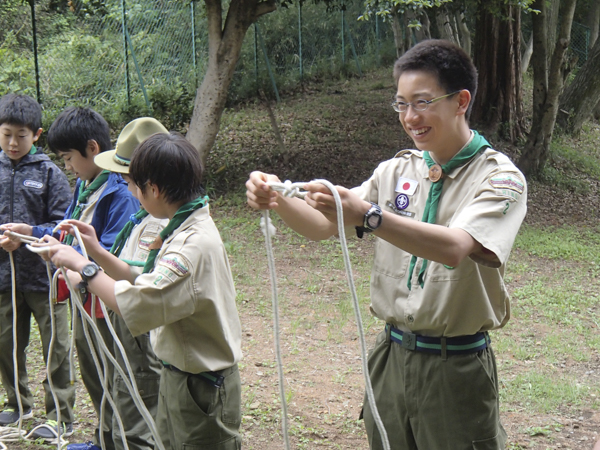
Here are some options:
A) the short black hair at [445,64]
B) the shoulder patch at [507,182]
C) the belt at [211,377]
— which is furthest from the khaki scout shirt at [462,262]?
the belt at [211,377]

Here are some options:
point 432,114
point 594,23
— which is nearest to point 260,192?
point 432,114

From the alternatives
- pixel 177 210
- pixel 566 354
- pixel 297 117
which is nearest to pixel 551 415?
pixel 566 354

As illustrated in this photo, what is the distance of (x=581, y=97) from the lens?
1155cm

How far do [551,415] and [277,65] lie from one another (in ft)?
Answer: 36.6

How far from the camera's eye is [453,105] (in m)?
2.06

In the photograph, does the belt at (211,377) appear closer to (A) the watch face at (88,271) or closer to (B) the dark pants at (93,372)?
(A) the watch face at (88,271)

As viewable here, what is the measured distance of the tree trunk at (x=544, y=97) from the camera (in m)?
9.18

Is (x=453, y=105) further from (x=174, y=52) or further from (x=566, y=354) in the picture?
(x=174, y=52)

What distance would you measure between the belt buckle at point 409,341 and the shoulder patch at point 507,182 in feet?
1.80

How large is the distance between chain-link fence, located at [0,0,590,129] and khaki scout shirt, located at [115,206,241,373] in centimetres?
637

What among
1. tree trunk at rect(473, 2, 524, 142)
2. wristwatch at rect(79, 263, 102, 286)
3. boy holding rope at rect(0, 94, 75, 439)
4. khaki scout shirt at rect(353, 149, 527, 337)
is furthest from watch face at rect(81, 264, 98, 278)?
tree trunk at rect(473, 2, 524, 142)

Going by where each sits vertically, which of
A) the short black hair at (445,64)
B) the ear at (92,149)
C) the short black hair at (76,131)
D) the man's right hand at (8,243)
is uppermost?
the short black hair at (445,64)

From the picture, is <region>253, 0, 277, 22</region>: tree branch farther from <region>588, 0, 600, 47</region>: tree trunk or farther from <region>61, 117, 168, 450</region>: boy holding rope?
<region>588, 0, 600, 47</region>: tree trunk

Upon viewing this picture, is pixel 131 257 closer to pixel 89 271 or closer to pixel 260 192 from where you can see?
pixel 89 271
